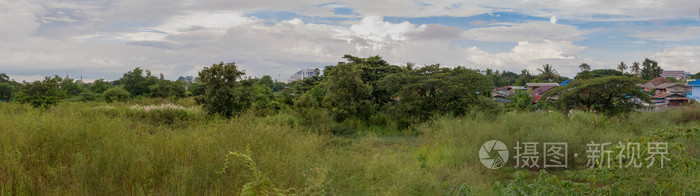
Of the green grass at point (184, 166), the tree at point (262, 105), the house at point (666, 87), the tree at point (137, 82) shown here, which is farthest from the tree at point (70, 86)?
the house at point (666, 87)

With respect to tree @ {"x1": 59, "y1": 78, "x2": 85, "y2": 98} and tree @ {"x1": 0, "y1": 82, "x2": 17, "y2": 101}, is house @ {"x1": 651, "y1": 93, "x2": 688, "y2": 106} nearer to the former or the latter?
tree @ {"x1": 59, "y1": 78, "x2": 85, "y2": 98}

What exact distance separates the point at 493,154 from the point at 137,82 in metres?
29.6

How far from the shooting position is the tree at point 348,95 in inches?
587

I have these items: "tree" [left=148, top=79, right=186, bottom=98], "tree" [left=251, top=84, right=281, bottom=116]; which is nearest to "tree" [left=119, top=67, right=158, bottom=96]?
"tree" [left=148, top=79, right=186, bottom=98]

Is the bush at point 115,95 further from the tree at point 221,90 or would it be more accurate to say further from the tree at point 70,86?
the tree at point 221,90

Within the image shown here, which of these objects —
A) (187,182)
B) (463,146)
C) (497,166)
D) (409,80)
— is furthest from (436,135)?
(187,182)

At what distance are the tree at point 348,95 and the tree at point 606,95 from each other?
8168mm

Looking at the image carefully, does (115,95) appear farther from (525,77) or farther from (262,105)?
(525,77)

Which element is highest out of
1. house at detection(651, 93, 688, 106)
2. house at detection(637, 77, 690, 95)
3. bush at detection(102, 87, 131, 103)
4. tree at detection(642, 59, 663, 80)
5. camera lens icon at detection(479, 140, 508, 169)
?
tree at detection(642, 59, 663, 80)

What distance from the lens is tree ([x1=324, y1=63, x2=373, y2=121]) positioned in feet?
48.9

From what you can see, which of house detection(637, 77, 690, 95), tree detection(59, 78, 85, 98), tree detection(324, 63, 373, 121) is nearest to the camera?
tree detection(324, 63, 373, 121)

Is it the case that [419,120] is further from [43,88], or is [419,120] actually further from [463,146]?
[43,88]

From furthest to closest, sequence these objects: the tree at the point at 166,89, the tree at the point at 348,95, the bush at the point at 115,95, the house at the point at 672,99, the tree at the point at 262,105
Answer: the house at the point at 672,99 < the tree at the point at 166,89 < the bush at the point at 115,95 < the tree at the point at 348,95 < the tree at the point at 262,105

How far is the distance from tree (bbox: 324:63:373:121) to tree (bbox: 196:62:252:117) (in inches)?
143
